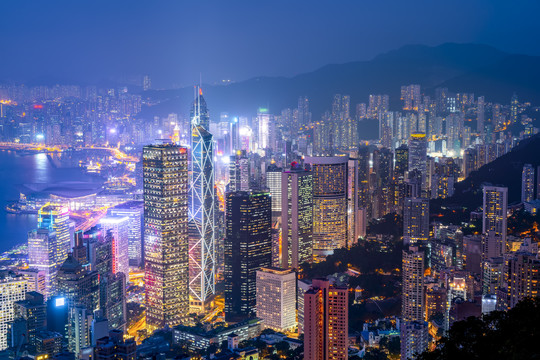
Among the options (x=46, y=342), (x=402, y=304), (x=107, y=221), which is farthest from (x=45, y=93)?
(x=402, y=304)

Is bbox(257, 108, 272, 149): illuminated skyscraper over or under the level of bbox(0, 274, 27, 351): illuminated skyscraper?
over

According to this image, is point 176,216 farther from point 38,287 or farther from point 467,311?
point 467,311

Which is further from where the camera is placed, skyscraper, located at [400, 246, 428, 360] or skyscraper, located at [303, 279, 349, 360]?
skyscraper, located at [400, 246, 428, 360]

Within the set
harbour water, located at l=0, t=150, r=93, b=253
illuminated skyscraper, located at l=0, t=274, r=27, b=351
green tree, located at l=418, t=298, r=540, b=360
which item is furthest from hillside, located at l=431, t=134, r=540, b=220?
green tree, located at l=418, t=298, r=540, b=360

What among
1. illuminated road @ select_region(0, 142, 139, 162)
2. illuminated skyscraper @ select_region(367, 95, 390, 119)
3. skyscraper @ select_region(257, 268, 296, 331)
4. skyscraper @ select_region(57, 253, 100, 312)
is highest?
illuminated skyscraper @ select_region(367, 95, 390, 119)

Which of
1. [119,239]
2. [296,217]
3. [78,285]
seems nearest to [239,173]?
[296,217]

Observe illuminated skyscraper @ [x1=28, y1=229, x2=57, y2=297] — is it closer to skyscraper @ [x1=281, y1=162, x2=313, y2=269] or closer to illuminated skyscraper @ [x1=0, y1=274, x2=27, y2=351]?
illuminated skyscraper @ [x1=0, y1=274, x2=27, y2=351]

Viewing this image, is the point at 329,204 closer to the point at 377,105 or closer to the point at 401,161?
the point at 401,161
